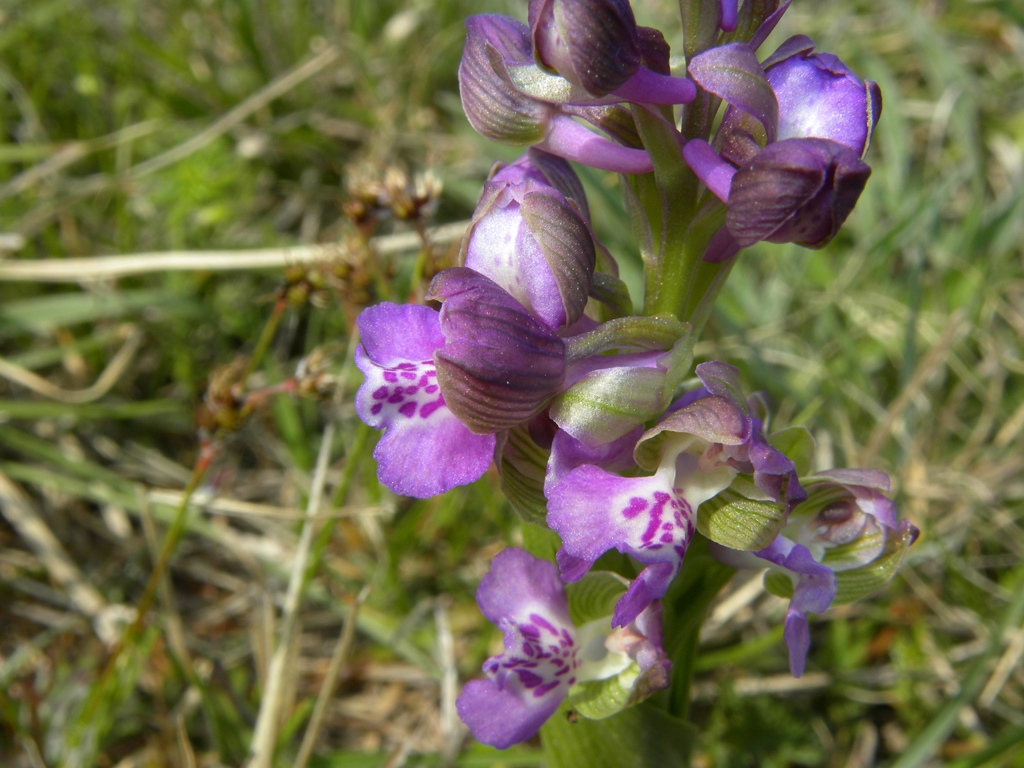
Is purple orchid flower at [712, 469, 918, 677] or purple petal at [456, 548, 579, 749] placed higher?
purple orchid flower at [712, 469, 918, 677]

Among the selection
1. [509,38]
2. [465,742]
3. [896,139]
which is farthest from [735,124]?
[896,139]

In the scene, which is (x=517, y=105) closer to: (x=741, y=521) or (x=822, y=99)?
(x=822, y=99)

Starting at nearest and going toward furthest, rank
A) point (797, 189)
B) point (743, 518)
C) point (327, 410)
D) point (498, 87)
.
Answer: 1. point (797, 189)
2. point (743, 518)
3. point (498, 87)
4. point (327, 410)

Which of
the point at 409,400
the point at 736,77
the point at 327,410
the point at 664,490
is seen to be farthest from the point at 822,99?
the point at 327,410

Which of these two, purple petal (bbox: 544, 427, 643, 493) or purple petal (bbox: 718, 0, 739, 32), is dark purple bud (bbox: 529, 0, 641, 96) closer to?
purple petal (bbox: 718, 0, 739, 32)

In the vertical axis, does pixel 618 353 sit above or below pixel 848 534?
above

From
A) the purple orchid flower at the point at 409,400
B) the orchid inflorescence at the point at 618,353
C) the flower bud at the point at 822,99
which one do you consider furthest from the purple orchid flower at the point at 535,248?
the flower bud at the point at 822,99

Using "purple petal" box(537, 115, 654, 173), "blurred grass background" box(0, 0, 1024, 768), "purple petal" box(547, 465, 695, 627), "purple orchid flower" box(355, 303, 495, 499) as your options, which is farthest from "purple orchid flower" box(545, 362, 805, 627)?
"blurred grass background" box(0, 0, 1024, 768)

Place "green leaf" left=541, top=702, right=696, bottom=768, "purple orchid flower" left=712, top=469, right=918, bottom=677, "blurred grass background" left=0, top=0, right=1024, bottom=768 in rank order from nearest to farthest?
1. "purple orchid flower" left=712, top=469, right=918, bottom=677
2. "green leaf" left=541, top=702, right=696, bottom=768
3. "blurred grass background" left=0, top=0, right=1024, bottom=768
